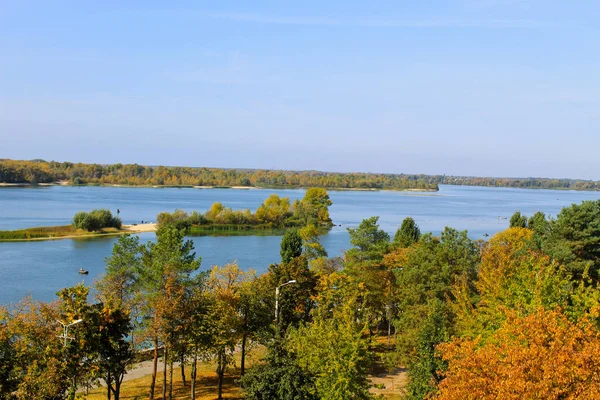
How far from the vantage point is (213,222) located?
265 feet

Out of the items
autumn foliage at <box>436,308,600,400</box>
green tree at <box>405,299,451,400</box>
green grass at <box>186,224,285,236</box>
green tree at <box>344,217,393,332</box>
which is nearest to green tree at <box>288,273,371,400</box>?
green tree at <box>405,299,451,400</box>

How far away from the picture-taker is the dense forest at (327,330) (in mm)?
10992

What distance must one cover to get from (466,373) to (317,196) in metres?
82.0

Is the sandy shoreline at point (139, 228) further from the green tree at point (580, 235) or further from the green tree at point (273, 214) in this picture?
the green tree at point (580, 235)

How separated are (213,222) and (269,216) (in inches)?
348

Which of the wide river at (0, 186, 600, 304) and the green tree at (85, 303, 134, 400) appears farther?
the wide river at (0, 186, 600, 304)

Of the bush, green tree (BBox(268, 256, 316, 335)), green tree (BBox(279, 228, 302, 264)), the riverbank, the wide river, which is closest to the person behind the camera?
green tree (BBox(268, 256, 316, 335))

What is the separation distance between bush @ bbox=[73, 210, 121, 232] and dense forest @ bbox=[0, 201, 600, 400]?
154ft

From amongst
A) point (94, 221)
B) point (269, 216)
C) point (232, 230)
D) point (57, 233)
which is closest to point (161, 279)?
point (57, 233)

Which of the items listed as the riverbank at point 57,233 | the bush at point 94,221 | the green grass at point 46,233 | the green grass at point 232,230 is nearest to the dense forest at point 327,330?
the riverbank at point 57,233

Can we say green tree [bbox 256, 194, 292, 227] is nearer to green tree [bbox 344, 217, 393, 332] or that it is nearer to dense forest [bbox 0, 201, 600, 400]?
green tree [bbox 344, 217, 393, 332]

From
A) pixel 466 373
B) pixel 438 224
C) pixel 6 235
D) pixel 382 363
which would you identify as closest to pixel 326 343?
pixel 466 373

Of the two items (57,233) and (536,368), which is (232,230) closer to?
(57,233)

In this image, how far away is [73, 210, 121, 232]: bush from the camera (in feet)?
231
